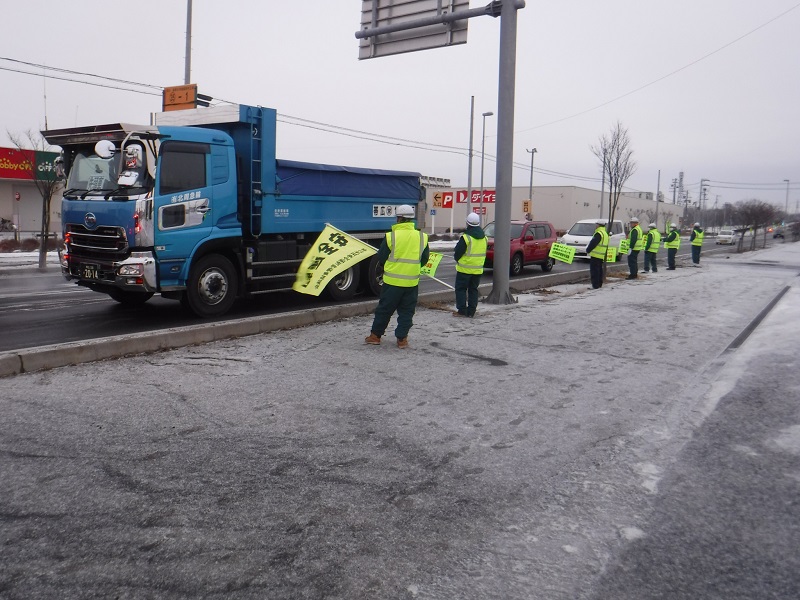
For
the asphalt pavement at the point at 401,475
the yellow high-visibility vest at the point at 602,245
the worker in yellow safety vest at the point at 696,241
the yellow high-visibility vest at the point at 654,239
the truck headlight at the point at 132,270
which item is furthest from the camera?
the worker in yellow safety vest at the point at 696,241

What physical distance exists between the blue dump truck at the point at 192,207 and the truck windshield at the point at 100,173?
1cm

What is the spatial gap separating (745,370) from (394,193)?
776 cm

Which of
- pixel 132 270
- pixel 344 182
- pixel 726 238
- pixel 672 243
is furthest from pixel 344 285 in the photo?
pixel 726 238

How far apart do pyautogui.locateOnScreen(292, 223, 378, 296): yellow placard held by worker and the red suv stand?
9.45 metres

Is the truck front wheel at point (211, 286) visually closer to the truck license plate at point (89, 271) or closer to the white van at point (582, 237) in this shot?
the truck license plate at point (89, 271)

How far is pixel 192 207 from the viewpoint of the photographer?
9.93m

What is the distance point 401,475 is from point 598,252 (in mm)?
13041

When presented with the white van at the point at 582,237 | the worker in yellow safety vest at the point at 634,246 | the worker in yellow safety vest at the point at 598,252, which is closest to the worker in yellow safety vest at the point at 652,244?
the worker in yellow safety vest at the point at 634,246

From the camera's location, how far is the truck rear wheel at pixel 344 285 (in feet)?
41.6

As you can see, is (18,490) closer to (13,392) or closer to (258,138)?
(13,392)

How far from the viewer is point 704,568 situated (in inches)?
133

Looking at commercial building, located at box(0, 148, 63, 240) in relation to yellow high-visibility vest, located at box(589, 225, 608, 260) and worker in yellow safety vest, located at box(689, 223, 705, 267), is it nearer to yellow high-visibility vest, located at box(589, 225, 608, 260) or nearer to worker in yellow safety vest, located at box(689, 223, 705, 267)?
yellow high-visibility vest, located at box(589, 225, 608, 260)

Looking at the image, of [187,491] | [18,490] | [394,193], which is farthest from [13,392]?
[394,193]

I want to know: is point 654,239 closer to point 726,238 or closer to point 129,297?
point 129,297
